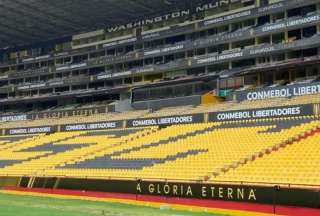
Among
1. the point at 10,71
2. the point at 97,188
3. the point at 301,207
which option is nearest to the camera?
the point at 301,207

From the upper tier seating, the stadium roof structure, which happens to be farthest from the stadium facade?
the upper tier seating

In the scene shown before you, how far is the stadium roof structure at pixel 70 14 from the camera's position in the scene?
5169cm

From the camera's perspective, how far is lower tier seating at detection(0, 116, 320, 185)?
21.0 metres

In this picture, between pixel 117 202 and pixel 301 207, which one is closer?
pixel 301 207

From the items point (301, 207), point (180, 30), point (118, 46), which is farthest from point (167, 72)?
point (301, 207)

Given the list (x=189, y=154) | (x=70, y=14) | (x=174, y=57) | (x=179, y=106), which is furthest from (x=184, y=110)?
(x=70, y=14)

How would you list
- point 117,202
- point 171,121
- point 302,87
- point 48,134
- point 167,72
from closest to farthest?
1. point 117,202
2. point 302,87
3. point 171,121
4. point 48,134
5. point 167,72

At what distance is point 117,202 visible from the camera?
75.2ft

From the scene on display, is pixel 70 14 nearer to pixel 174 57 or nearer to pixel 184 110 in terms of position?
pixel 174 57

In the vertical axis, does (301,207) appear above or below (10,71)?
below

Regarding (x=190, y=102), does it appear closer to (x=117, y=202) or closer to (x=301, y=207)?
(x=117, y=202)

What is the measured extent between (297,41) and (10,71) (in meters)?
42.3

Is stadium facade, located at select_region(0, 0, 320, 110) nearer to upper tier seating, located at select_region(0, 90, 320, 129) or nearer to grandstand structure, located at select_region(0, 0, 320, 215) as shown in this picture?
grandstand structure, located at select_region(0, 0, 320, 215)

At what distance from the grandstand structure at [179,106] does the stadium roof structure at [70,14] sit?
1.00 meters
